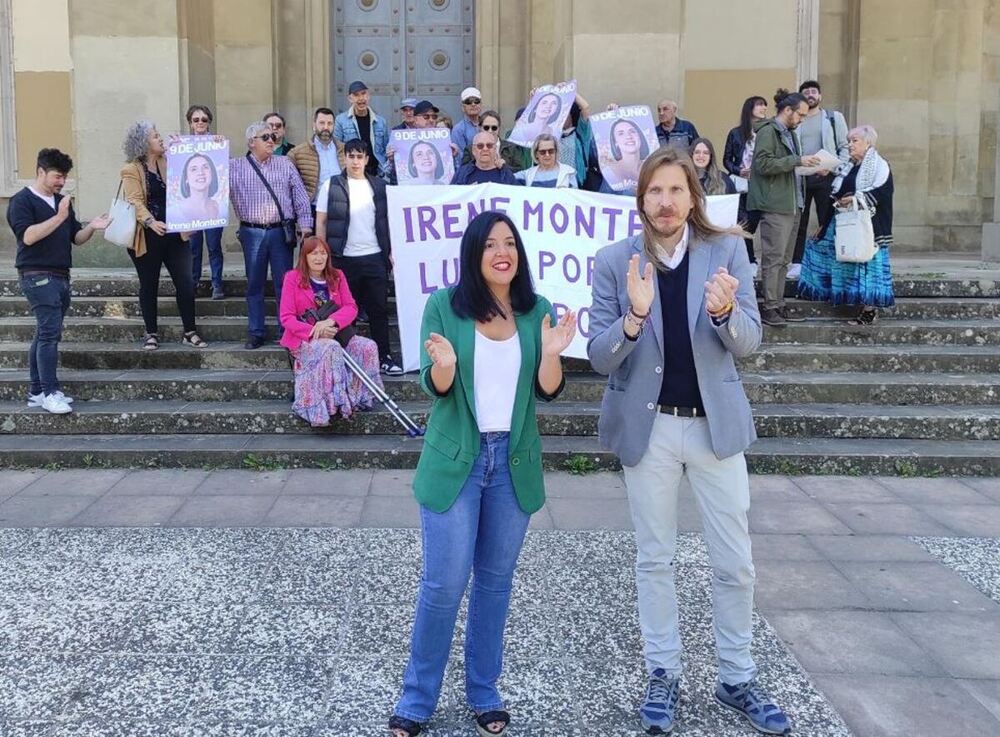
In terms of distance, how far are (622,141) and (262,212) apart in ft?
10.8

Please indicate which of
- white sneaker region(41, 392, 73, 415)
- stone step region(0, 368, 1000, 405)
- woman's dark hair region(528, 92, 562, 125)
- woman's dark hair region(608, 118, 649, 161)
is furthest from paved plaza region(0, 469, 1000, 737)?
woman's dark hair region(528, 92, 562, 125)

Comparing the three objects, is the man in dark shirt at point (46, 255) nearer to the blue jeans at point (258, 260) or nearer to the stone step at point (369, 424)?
the stone step at point (369, 424)

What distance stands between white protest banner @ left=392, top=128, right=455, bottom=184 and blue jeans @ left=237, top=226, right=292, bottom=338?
53.3 inches

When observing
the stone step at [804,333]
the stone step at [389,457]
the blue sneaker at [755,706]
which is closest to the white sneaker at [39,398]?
the stone step at [389,457]

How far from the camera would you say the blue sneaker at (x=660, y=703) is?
323 cm

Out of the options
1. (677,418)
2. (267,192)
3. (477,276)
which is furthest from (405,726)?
(267,192)

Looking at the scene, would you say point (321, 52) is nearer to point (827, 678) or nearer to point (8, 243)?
point (8, 243)

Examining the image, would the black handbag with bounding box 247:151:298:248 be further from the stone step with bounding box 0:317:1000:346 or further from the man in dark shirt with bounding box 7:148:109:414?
the man in dark shirt with bounding box 7:148:109:414

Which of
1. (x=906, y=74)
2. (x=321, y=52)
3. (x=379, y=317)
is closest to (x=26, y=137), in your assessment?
(x=321, y=52)

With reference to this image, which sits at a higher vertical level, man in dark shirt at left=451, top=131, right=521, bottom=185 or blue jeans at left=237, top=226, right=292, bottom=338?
man in dark shirt at left=451, top=131, right=521, bottom=185

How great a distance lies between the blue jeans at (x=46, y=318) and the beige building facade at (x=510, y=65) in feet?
13.9

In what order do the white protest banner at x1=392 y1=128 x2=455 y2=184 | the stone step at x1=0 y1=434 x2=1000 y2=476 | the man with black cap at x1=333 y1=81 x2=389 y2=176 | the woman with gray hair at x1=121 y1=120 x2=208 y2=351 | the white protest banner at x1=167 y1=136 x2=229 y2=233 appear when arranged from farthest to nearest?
the man with black cap at x1=333 y1=81 x2=389 y2=176 < the white protest banner at x1=392 y1=128 x2=455 y2=184 < the white protest banner at x1=167 y1=136 x2=229 y2=233 < the woman with gray hair at x1=121 y1=120 x2=208 y2=351 < the stone step at x1=0 y1=434 x2=1000 y2=476

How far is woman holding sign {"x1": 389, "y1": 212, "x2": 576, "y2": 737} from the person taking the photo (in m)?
3.08

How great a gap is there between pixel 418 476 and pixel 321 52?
1105 cm
